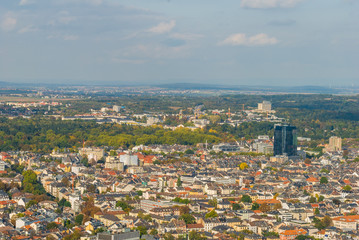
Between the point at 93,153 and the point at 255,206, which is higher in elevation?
the point at 255,206

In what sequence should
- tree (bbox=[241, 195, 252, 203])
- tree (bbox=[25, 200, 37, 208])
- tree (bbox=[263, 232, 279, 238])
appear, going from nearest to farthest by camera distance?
tree (bbox=[263, 232, 279, 238])
tree (bbox=[25, 200, 37, 208])
tree (bbox=[241, 195, 252, 203])

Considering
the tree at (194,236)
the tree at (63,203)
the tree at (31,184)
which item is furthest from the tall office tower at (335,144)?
the tree at (194,236)

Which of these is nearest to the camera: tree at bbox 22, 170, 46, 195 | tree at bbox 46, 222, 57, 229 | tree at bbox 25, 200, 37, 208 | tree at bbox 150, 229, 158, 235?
tree at bbox 150, 229, 158, 235

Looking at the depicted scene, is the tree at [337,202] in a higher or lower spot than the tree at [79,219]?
higher

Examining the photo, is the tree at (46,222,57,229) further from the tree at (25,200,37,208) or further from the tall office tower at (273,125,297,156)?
the tall office tower at (273,125,297,156)

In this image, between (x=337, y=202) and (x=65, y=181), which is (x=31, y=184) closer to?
(x=65, y=181)

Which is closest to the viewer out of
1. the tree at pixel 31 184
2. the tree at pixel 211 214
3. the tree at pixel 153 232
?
the tree at pixel 153 232

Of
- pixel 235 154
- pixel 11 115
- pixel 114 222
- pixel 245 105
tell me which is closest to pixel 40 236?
pixel 114 222

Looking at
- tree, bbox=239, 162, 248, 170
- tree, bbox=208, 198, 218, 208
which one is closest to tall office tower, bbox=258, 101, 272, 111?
tree, bbox=239, 162, 248, 170

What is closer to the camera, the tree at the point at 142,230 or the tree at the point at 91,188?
the tree at the point at 142,230

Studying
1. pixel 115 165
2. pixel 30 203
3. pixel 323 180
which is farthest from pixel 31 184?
pixel 323 180

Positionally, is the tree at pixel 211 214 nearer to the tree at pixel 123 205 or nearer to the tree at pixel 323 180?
the tree at pixel 123 205
